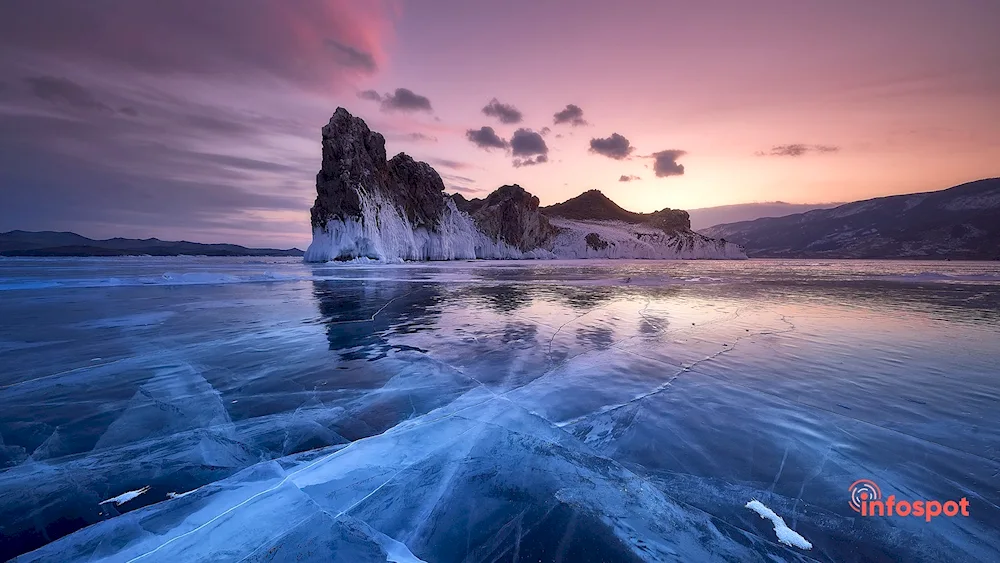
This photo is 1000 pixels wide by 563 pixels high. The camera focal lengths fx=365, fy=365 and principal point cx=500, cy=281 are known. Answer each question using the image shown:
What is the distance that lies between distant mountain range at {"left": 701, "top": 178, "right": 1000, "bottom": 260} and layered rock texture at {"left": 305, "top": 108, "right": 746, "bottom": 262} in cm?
7030

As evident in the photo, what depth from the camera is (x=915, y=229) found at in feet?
476

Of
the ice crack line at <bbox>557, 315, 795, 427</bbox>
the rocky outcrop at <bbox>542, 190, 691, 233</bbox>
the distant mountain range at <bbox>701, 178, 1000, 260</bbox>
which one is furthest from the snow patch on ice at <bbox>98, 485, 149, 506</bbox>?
the distant mountain range at <bbox>701, 178, 1000, 260</bbox>

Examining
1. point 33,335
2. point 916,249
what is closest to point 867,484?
point 33,335

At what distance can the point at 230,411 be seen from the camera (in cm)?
375

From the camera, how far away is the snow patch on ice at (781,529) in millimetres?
1987

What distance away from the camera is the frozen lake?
203 centimetres

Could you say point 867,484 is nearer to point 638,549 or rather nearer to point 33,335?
point 638,549

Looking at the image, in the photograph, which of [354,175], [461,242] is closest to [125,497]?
[354,175]

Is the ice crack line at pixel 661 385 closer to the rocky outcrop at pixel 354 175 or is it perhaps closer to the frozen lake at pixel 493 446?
the frozen lake at pixel 493 446

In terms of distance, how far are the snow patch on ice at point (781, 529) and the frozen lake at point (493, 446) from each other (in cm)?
4

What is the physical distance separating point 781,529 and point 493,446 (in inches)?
76.6

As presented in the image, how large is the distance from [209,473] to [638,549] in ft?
9.78

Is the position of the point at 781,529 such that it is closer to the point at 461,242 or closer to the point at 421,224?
the point at 421,224

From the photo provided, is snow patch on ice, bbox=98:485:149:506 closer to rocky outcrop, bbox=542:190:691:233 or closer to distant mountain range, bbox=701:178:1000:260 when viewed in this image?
rocky outcrop, bbox=542:190:691:233
